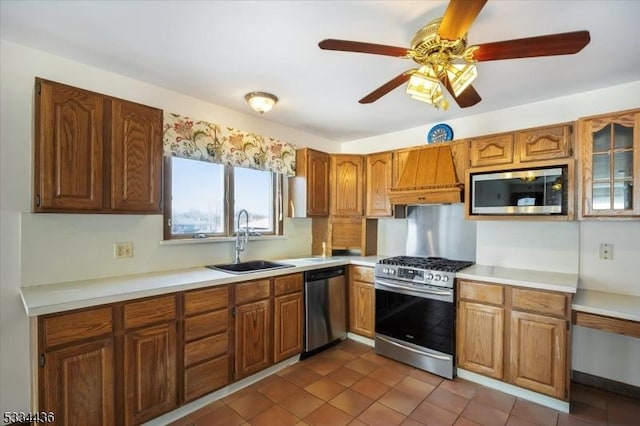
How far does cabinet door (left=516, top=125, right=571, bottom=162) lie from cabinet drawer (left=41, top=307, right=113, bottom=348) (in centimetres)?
328

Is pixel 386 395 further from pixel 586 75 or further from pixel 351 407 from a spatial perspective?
pixel 586 75

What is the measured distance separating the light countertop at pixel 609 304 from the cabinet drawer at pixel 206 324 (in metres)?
2.54

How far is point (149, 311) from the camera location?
1918 mm

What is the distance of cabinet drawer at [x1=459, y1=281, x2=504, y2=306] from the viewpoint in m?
2.43

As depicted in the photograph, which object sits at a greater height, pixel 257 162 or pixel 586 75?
pixel 586 75

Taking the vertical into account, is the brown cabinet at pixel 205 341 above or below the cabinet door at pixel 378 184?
below

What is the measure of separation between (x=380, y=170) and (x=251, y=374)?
2.51 metres

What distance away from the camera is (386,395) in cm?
239

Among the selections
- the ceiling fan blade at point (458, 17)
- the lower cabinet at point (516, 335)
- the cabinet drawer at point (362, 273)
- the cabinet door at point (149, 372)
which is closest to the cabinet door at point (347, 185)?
the cabinet drawer at point (362, 273)

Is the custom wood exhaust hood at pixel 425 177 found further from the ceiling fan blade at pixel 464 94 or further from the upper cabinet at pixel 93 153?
the upper cabinet at pixel 93 153

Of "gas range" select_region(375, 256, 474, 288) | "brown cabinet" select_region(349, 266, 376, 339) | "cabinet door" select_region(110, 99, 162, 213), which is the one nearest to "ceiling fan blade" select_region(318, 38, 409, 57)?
"cabinet door" select_region(110, 99, 162, 213)

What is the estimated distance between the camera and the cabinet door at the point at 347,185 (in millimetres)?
3701

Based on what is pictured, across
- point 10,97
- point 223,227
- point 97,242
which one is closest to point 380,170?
point 223,227

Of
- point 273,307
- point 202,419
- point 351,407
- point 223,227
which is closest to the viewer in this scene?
point 202,419
